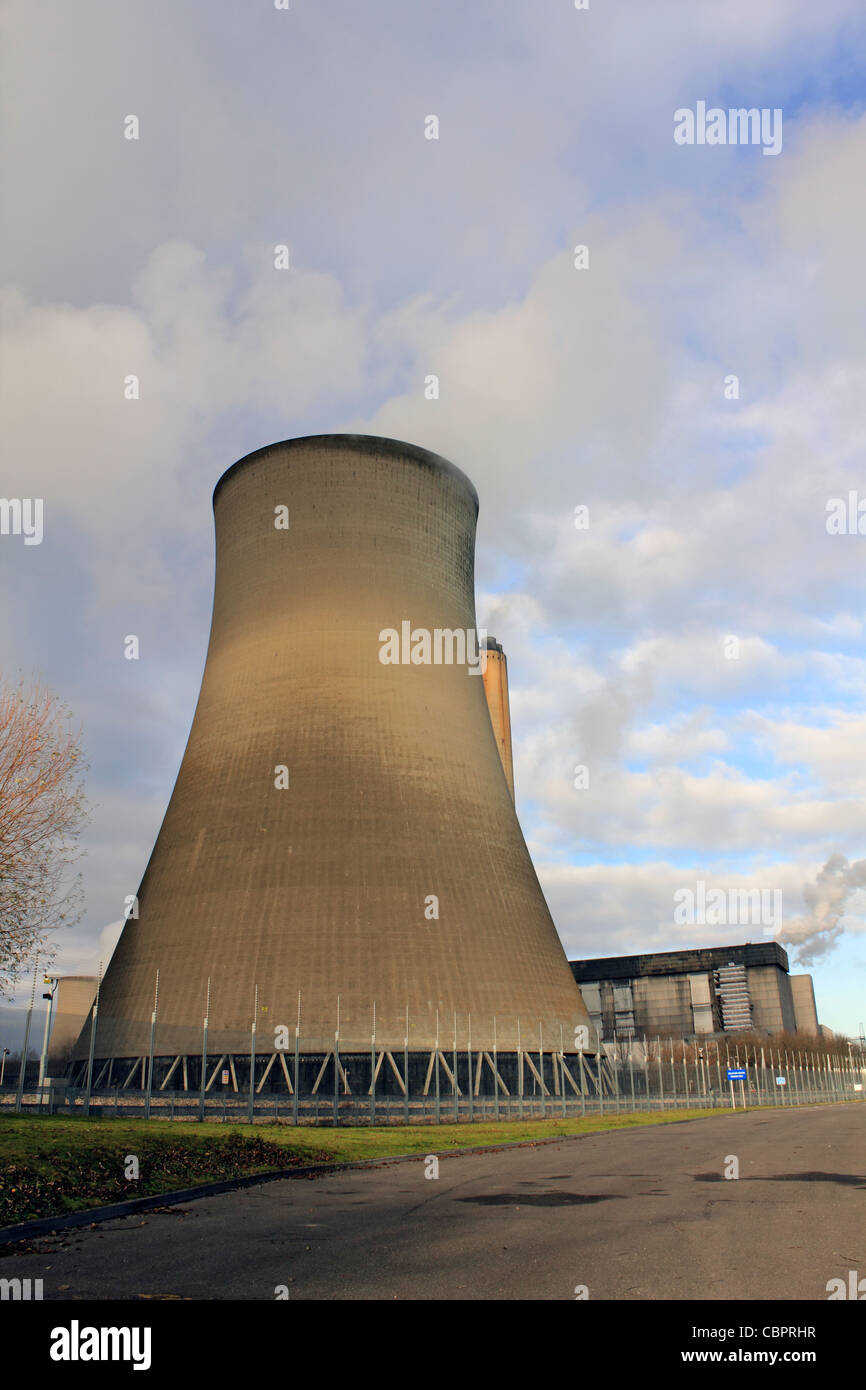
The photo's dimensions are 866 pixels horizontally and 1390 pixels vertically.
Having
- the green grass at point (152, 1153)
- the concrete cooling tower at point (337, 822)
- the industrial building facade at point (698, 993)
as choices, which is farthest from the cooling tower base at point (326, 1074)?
the industrial building facade at point (698, 993)

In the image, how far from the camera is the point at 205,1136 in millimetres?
14867

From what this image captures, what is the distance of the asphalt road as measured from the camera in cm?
563

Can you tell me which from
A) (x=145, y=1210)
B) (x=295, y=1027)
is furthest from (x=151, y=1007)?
(x=145, y=1210)

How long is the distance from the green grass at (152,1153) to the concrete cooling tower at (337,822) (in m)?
→ 4.48

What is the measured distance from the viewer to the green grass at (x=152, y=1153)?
9141 millimetres

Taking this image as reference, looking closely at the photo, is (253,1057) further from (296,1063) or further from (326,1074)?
(326,1074)

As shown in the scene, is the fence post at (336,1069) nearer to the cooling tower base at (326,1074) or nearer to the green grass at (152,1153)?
the cooling tower base at (326,1074)

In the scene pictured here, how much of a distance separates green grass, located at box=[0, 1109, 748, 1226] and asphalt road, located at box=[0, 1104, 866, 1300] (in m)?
0.64

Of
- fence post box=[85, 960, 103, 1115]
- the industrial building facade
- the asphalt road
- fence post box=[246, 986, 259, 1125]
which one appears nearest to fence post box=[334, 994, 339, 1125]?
fence post box=[246, 986, 259, 1125]

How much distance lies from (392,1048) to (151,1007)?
20.4ft

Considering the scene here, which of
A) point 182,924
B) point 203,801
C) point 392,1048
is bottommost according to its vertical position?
point 392,1048

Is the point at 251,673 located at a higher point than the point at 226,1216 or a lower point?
higher

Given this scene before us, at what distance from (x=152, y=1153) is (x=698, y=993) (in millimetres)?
76176
